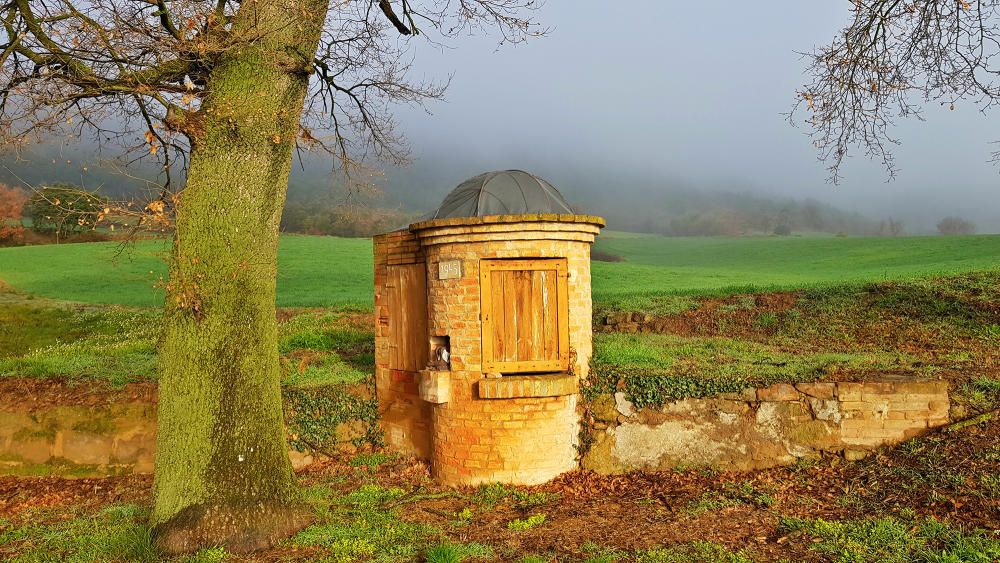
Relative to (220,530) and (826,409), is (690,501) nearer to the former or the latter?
(826,409)

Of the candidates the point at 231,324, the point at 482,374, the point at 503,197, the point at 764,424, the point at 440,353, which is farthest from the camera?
the point at 503,197

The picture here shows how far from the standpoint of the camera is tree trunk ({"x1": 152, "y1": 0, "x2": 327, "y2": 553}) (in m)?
6.00

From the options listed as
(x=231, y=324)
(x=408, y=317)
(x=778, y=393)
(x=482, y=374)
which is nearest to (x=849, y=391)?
(x=778, y=393)

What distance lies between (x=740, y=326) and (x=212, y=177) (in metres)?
12.6

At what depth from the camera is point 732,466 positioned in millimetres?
7785

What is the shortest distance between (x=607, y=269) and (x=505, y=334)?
24.2m

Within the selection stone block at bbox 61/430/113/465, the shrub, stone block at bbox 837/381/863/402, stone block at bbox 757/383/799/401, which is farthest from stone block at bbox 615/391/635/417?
stone block at bbox 61/430/113/465

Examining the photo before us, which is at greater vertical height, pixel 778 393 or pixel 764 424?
pixel 778 393

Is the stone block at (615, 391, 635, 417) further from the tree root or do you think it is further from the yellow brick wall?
the tree root

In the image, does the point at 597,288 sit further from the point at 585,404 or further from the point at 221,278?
the point at 221,278

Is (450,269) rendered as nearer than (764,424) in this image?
No

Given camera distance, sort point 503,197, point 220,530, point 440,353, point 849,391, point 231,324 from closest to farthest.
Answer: point 220,530 < point 231,324 < point 849,391 < point 440,353 < point 503,197

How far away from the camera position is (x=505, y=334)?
8.04 metres

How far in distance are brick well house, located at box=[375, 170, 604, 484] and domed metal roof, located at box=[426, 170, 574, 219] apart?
21 mm
